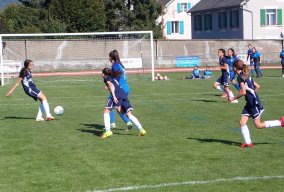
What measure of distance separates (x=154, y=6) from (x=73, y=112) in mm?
47007

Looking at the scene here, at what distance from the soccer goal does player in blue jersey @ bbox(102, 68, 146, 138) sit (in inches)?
1055

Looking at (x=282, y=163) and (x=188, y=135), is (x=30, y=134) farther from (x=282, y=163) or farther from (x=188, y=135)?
(x=282, y=163)

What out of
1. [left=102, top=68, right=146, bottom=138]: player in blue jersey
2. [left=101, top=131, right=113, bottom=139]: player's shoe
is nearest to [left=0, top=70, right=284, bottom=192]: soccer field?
[left=101, top=131, right=113, bottom=139]: player's shoe

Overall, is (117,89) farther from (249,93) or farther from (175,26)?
(175,26)

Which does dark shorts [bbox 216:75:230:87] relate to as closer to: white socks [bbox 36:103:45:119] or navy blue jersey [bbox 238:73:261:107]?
white socks [bbox 36:103:45:119]

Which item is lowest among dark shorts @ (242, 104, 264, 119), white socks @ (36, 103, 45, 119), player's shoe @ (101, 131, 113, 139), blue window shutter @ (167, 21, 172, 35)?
player's shoe @ (101, 131, 113, 139)

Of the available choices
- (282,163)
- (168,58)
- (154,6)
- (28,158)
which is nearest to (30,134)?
(28,158)

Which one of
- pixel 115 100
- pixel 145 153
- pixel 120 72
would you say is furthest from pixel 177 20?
pixel 145 153

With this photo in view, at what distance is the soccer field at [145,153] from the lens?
342 inches

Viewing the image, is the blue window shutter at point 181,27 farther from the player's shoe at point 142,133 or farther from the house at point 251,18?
the player's shoe at point 142,133

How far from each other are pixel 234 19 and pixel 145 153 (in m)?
56.7

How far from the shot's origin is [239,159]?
10.2m

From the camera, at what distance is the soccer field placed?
868cm

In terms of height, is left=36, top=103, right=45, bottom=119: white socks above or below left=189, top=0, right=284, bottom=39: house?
below
